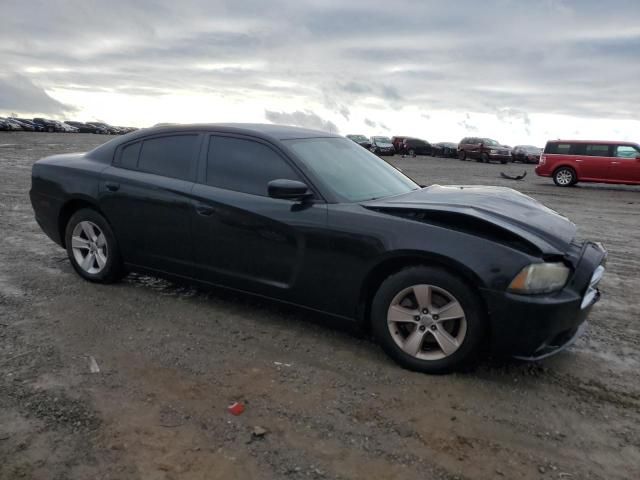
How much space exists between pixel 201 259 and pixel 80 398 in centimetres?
151

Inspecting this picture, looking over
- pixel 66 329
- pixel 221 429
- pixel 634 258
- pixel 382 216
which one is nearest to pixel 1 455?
pixel 221 429

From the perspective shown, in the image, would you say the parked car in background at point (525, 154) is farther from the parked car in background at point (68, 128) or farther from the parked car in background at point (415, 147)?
the parked car in background at point (68, 128)

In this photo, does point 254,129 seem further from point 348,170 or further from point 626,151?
point 626,151

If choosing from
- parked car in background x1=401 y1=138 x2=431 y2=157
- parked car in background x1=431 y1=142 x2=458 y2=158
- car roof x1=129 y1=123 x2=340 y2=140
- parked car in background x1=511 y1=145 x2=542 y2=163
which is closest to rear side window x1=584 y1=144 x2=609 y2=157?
car roof x1=129 y1=123 x2=340 y2=140

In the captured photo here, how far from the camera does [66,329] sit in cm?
408

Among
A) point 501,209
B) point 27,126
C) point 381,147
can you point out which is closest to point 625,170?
point 501,209

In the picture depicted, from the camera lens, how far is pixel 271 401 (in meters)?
3.14

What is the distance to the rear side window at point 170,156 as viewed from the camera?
14.9ft

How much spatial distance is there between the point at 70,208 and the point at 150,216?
45.0 inches

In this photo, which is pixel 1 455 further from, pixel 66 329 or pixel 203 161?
pixel 203 161

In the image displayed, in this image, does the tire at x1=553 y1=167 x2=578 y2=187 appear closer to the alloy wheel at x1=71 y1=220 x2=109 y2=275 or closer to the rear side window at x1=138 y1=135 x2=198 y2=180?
the rear side window at x1=138 y1=135 x2=198 y2=180

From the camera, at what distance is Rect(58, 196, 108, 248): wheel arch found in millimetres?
5012

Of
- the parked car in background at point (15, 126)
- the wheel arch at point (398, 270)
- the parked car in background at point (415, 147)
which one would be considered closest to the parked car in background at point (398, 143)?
the parked car in background at point (415, 147)

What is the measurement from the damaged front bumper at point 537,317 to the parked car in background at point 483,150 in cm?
3569
